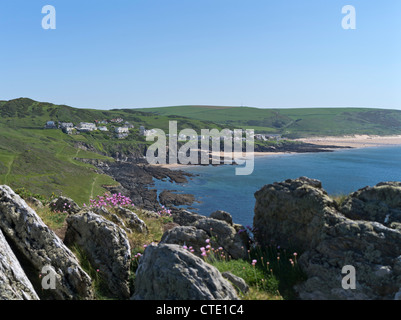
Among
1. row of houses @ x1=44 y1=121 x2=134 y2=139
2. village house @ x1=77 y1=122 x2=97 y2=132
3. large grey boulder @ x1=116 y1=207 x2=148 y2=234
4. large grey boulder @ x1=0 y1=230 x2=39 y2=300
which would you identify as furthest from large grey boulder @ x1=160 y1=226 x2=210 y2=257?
village house @ x1=77 y1=122 x2=97 y2=132

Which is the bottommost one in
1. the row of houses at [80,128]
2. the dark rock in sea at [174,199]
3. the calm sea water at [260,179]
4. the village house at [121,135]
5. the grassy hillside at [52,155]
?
the dark rock in sea at [174,199]

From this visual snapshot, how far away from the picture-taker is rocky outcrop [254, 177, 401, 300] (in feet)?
23.9

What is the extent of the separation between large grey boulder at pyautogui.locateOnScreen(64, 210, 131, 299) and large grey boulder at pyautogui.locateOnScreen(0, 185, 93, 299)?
653 millimetres

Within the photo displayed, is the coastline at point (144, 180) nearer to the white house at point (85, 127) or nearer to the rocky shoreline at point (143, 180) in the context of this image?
the rocky shoreline at point (143, 180)

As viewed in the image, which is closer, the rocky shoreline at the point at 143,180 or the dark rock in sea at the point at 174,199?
the dark rock in sea at the point at 174,199

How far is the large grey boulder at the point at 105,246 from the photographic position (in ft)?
27.1

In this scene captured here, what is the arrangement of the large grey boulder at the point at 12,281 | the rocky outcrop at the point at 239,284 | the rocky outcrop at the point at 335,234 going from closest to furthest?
the large grey boulder at the point at 12,281 < the rocky outcrop at the point at 239,284 < the rocky outcrop at the point at 335,234

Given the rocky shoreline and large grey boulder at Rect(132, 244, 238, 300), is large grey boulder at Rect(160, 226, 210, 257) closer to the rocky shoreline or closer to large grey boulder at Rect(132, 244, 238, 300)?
large grey boulder at Rect(132, 244, 238, 300)

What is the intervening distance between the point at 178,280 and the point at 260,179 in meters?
93.2

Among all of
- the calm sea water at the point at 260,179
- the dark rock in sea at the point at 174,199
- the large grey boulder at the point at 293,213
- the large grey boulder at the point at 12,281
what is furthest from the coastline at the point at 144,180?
the large grey boulder at the point at 12,281

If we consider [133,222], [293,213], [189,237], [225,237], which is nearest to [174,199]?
[133,222]

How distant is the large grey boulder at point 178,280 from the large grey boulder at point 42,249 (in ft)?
6.05
